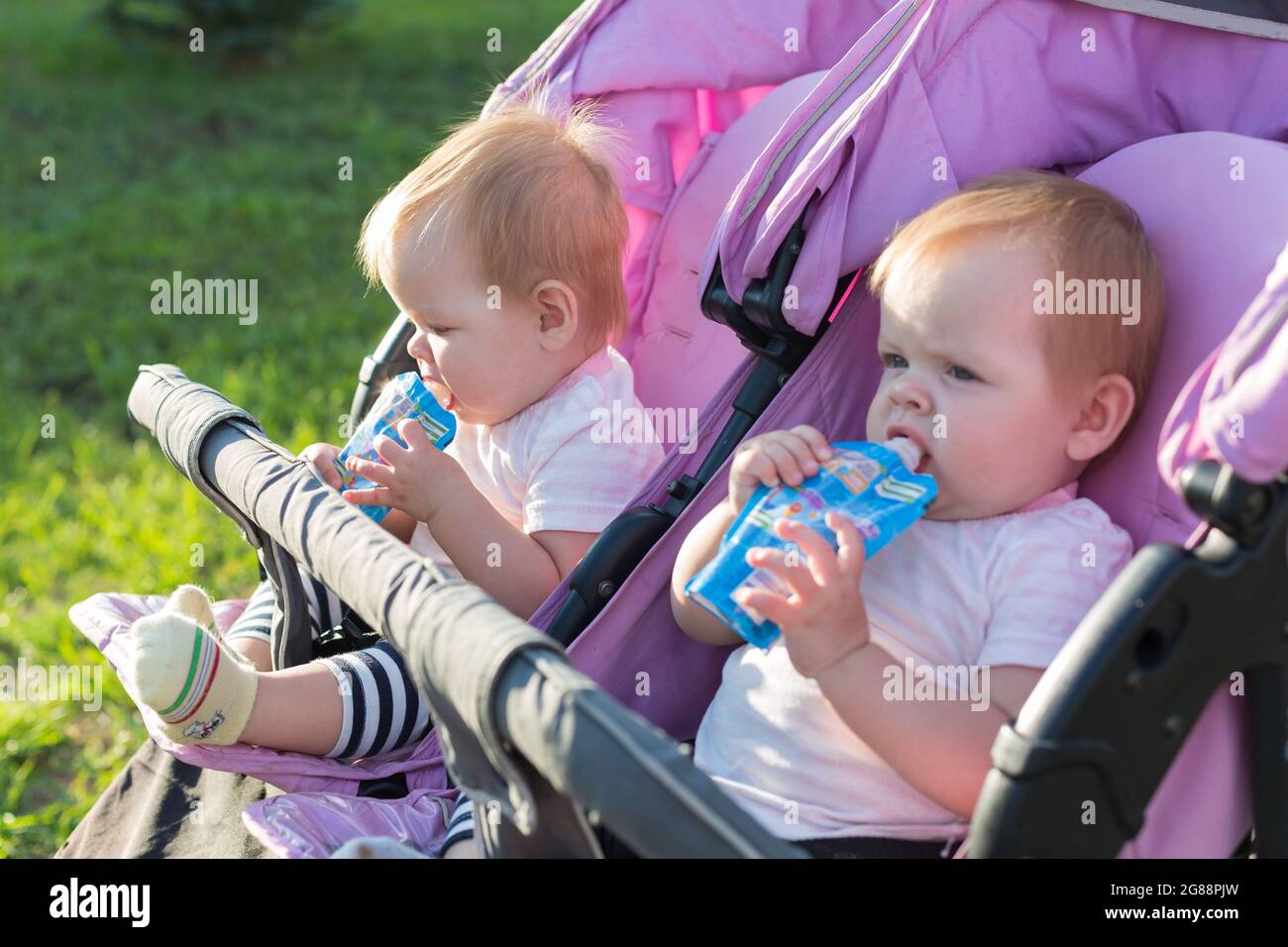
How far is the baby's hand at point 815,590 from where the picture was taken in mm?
Answer: 1562

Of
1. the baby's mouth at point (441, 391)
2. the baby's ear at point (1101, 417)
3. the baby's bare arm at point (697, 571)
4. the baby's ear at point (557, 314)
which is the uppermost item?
the baby's ear at point (557, 314)

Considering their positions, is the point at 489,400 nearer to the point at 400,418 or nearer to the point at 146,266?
the point at 400,418

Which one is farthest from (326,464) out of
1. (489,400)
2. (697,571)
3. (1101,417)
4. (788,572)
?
(1101,417)

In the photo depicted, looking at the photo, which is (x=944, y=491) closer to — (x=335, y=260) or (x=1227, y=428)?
(x=1227, y=428)

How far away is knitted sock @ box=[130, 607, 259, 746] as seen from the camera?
5.98 ft

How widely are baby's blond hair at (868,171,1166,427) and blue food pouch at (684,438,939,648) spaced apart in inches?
9.2

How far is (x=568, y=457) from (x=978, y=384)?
2.28 feet

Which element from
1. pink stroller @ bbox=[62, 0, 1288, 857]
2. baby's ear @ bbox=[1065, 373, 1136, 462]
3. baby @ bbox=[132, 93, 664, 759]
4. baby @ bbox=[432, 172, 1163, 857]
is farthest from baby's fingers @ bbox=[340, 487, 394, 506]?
baby's ear @ bbox=[1065, 373, 1136, 462]

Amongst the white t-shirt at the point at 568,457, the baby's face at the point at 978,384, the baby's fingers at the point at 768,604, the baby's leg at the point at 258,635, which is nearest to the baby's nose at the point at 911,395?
the baby's face at the point at 978,384

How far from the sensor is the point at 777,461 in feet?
5.61

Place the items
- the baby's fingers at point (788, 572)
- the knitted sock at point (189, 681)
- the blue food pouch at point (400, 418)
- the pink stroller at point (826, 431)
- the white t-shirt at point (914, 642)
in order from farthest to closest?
1. the blue food pouch at point (400, 418)
2. the knitted sock at point (189, 681)
3. the white t-shirt at point (914, 642)
4. the baby's fingers at point (788, 572)
5. the pink stroller at point (826, 431)

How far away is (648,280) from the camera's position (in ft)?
8.49

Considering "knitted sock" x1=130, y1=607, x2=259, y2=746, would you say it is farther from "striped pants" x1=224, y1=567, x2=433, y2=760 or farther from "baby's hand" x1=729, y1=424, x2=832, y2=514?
"baby's hand" x1=729, y1=424, x2=832, y2=514

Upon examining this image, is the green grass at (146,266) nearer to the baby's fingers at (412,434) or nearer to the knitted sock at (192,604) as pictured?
the knitted sock at (192,604)
